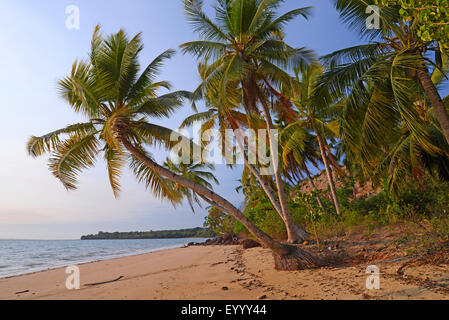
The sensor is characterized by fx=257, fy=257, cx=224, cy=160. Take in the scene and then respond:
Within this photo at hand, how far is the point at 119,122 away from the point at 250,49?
5957mm

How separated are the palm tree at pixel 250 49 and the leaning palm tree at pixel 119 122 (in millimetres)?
2262

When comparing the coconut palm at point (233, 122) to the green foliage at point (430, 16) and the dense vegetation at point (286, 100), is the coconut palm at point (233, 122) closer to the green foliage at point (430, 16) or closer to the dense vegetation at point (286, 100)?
the dense vegetation at point (286, 100)

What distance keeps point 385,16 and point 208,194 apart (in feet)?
21.2

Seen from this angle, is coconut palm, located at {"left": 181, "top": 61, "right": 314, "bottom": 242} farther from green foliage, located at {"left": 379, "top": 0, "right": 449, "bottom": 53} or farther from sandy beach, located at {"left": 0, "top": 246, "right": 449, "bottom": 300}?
green foliage, located at {"left": 379, "top": 0, "right": 449, "bottom": 53}

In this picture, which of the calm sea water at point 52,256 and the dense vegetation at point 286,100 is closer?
the dense vegetation at point 286,100

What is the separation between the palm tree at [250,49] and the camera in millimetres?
9898

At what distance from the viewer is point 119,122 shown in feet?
22.6

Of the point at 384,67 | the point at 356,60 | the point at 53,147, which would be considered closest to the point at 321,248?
the point at 384,67

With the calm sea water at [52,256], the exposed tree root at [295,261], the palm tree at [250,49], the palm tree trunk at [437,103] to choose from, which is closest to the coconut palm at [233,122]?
the palm tree at [250,49]

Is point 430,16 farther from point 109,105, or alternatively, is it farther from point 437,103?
point 109,105

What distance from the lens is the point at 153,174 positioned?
8.69 m

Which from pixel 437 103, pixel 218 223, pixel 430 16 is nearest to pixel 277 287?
pixel 430 16

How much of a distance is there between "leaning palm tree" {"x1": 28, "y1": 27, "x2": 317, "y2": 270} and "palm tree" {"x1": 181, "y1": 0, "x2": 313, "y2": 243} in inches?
89.0
